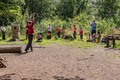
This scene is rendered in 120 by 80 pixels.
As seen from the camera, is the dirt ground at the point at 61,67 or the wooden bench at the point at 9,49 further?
the wooden bench at the point at 9,49

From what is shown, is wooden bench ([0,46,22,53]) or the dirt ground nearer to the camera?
the dirt ground

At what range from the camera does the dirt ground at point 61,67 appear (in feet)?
31.0

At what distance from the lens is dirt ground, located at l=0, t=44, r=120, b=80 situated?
9445 mm

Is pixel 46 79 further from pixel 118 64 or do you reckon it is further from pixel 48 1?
pixel 48 1

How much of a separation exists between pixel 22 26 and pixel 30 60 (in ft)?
64.2

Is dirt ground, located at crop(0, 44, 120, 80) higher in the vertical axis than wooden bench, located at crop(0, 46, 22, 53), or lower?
lower

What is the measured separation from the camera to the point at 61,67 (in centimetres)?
1105

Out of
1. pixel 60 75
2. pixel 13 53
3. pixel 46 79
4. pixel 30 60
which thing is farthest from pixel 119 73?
pixel 13 53

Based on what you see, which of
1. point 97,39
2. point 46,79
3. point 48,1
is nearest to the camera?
point 46,79

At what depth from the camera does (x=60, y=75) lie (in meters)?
9.59

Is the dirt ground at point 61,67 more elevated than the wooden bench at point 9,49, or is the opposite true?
the wooden bench at point 9,49

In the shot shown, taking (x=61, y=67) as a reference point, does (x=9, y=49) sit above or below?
above

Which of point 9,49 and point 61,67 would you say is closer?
point 61,67

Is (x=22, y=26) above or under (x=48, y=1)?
under
